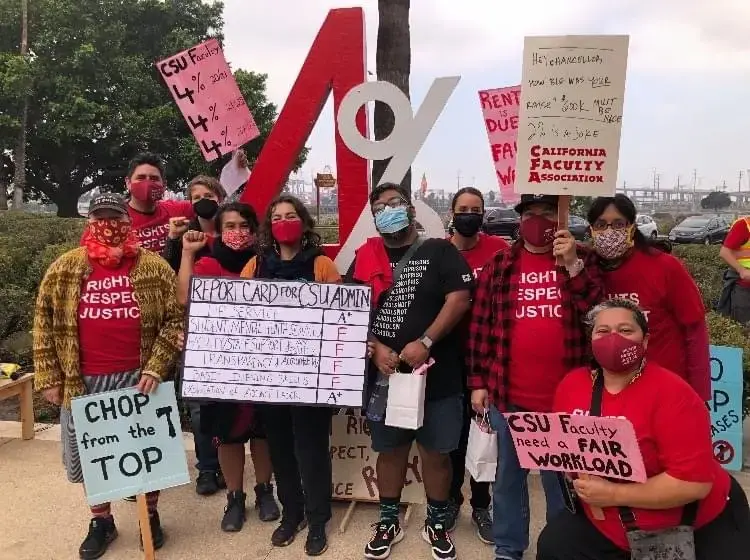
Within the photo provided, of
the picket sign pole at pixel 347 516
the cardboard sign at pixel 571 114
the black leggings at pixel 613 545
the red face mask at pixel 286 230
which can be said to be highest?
the cardboard sign at pixel 571 114

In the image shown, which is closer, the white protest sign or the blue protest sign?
the blue protest sign

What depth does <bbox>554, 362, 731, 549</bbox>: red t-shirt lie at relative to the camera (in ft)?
7.23

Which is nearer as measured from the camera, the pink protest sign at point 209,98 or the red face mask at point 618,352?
the red face mask at point 618,352

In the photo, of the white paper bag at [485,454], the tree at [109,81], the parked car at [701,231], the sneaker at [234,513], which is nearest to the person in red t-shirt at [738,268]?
the white paper bag at [485,454]

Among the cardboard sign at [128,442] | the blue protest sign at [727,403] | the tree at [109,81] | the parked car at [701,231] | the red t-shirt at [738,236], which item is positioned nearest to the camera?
the cardboard sign at [128,442]

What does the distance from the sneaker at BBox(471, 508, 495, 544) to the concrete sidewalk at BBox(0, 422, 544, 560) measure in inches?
1.5

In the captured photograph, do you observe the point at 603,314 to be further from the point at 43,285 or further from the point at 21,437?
the point at 21,437

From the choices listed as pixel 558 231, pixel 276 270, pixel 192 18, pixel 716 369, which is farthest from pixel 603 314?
pixel 192 18

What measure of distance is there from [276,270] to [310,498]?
49.1 inches

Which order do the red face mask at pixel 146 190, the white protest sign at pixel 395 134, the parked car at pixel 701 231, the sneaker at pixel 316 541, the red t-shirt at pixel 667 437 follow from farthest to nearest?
the parked car at pixel 701 231
the white protest sign at pixel 395 134
the red face mask at pixel 146 190
the sneaker at pixel 316 541
the red t-shirt at pixel 667 437

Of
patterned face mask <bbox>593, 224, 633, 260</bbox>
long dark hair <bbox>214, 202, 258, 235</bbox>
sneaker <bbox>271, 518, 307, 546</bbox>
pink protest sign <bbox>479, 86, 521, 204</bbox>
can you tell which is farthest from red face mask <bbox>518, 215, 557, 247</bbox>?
pink protest sign <bbox>479, 86, 521, 204</bbox>

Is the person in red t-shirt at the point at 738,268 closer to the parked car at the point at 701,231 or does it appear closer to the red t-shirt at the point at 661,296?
the red t-shirt at the point at 661,296

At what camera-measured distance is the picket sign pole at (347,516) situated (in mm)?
3590

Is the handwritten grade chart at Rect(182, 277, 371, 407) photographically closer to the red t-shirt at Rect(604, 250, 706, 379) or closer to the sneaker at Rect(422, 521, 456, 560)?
the sneaker at Rect(422, 521, 456, 560)
